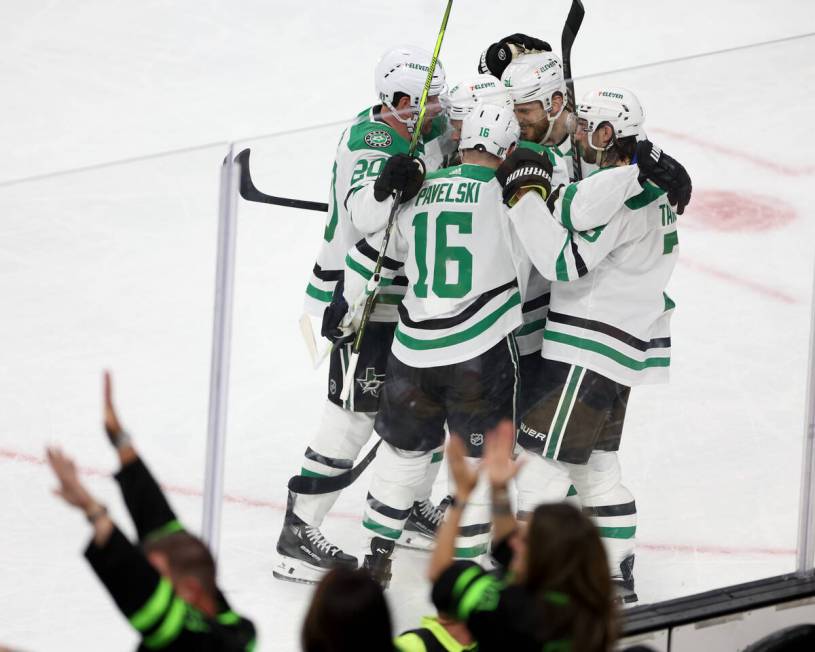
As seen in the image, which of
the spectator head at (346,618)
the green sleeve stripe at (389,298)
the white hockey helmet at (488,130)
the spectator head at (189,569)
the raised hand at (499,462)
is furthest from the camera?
the green sleeve stripe at (389,298)

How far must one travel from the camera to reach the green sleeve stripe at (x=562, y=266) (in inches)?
107

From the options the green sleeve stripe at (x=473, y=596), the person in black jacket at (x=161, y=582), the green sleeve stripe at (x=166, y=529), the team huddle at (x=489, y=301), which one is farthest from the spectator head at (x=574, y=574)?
the team huddle at (x=489, y=301)

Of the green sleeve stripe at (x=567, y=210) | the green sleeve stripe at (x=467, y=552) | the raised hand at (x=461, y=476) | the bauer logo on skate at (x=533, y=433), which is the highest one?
the green sleeve stripe at (x=567, y=210)

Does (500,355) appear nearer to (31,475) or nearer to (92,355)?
(92,355)

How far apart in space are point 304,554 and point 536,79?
3.77ft

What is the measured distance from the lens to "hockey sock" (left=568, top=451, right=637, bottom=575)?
2924 millimetres

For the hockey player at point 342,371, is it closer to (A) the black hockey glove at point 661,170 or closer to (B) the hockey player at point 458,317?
(B) the hockey player at point 458,317

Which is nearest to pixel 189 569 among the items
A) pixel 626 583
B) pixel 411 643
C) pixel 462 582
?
pixel 462 582

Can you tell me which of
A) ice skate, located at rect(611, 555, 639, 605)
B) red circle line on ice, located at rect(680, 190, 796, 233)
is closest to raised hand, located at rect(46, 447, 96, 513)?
ice skate, located at rect(611, 555, 639, 605)

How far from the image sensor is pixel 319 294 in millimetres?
3020

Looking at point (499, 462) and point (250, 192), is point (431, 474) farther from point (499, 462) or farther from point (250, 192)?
point (499, 462)

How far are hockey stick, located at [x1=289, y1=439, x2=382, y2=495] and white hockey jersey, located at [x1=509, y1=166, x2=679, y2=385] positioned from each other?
0.48m

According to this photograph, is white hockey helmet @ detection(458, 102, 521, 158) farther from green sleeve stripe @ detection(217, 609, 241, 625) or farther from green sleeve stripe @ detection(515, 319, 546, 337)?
green sleeve stripe @ detection(217, 609, 241, 625)

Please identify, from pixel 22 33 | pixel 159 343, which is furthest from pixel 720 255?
pixel 22 33
